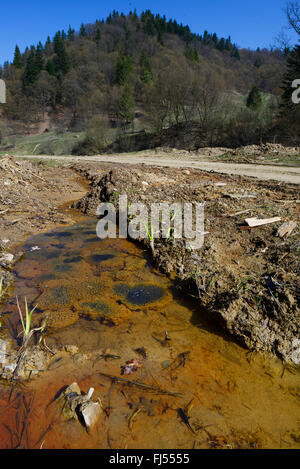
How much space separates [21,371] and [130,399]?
4.12 feet

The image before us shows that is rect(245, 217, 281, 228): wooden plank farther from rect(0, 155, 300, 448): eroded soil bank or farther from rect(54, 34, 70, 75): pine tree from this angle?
rect(54, 34, 70, 75): pine tree

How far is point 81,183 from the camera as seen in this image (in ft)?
43.5

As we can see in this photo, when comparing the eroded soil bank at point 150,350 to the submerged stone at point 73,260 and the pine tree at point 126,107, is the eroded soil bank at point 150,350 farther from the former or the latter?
the pine tree at point 126,107

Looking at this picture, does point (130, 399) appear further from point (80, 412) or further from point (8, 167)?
point (8, 167)

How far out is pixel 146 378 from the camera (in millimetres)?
2916

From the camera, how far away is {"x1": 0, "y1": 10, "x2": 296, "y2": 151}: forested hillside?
31.6 metres

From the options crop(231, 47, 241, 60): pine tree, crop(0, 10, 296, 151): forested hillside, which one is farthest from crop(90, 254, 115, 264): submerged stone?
crop(231, 47, 241, 60): pine tree

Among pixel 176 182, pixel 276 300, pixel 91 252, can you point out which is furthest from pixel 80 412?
pixel 176 182

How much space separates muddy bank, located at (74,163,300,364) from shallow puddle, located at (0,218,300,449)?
0.89 feet

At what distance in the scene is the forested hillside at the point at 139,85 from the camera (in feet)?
104

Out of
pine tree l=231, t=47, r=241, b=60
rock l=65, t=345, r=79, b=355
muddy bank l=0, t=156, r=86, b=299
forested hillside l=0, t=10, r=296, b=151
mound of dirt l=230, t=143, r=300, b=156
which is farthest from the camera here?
pine tree l=231, t=47, r=241, b=60

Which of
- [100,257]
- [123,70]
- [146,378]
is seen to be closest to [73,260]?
[100,257]

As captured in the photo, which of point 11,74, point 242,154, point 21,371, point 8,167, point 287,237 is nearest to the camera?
point 21,371

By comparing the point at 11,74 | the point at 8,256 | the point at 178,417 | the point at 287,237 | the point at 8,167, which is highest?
the point at 11,74
